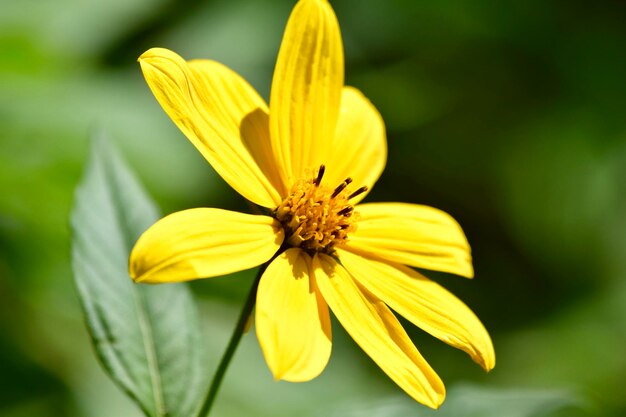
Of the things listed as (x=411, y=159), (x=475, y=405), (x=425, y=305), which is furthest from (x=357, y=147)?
(x=411, y=159)

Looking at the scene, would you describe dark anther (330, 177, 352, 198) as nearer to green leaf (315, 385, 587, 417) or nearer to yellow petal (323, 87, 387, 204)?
yellow petal (323, 87, 387, 204)

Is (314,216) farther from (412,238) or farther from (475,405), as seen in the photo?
(475,405)

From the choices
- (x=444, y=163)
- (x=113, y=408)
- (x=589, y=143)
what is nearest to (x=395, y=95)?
(x=444, y=163)

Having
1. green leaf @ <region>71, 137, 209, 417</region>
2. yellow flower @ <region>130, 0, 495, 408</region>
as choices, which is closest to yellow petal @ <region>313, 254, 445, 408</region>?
yellow flower @ <region>130, 0, 495, 408</region>

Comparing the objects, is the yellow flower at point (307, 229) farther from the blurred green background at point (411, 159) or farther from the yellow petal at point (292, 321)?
the blurred green background at point (411, 159)

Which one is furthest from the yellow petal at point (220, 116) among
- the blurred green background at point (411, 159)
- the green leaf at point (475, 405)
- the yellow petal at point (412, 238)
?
the blurred green background at point (411, 159)

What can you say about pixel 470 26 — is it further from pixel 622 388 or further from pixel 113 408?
pixel 113 408
